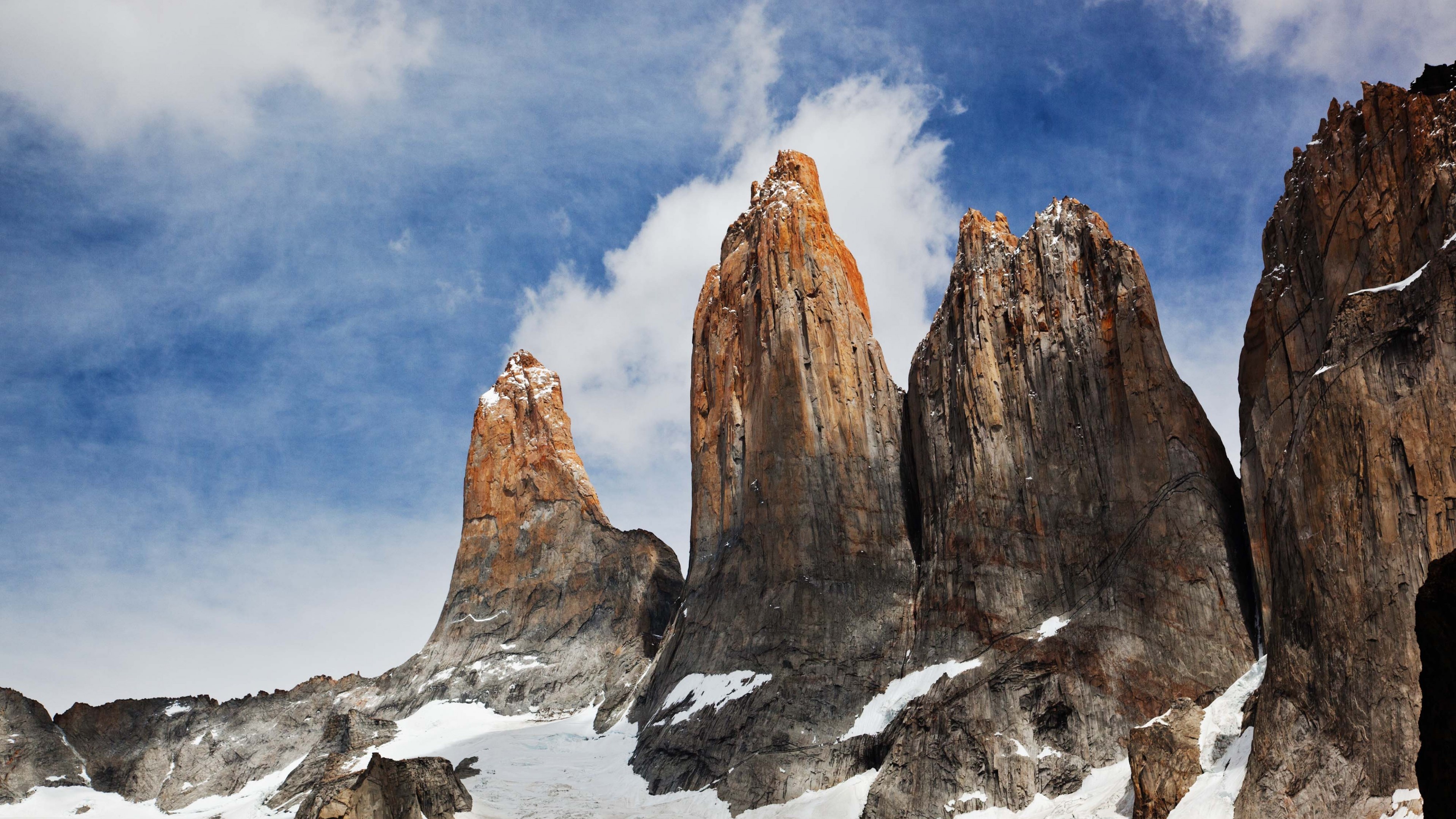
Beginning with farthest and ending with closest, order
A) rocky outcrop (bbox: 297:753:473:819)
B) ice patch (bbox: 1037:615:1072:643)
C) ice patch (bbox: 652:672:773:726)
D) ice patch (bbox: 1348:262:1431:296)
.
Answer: ice patch (bbox: 652:672:773:726) < rocky outcrop (bbox: 297:753:473:819) < ice patch (bbox: 1037:615:1072:643) < ice patch (bbox: 1348:262:1431:296)

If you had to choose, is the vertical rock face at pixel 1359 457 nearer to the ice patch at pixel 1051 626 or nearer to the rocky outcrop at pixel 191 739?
the ice patch at pixel 1051 626

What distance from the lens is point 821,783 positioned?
50688mm

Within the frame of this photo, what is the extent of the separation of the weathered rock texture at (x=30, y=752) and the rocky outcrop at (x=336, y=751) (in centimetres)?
1430

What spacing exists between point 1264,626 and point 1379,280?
13.2 meters

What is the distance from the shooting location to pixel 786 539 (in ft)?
199

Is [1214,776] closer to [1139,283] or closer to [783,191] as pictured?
[1139,283]

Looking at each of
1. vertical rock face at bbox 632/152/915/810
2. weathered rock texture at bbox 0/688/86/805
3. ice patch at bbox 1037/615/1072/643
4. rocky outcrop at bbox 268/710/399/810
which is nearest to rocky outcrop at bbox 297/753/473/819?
rocky outcrop at bbox 268/710/399/810

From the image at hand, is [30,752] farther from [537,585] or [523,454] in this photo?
[523,454]

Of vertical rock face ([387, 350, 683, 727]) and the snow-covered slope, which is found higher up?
vertical rock face ([387, 350, 683, 727])

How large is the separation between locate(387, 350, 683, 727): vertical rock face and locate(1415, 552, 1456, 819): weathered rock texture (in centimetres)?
6904

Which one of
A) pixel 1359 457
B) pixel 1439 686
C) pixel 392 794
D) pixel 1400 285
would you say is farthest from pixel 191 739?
pixel 1439 686

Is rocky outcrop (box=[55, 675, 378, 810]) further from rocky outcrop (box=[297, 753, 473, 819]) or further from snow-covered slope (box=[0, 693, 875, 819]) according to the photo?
rocky outcrop (box=[297, 753, 473, 819])

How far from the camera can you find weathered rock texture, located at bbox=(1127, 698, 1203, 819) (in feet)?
118

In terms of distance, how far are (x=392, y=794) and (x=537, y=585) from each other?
35796 mm
